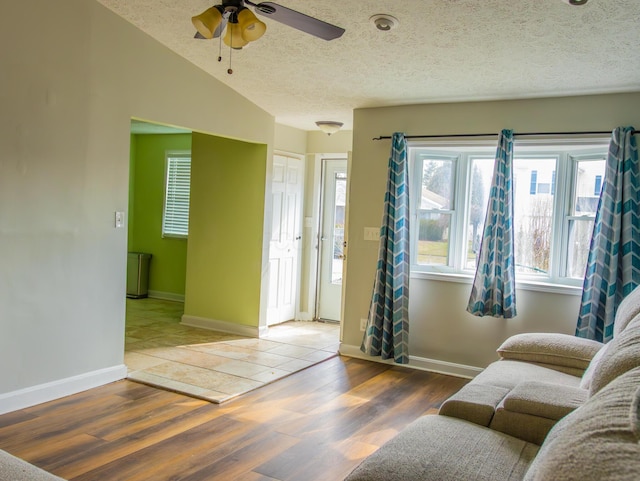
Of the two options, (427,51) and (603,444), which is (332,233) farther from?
(603,444)

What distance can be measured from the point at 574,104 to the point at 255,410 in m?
3.28

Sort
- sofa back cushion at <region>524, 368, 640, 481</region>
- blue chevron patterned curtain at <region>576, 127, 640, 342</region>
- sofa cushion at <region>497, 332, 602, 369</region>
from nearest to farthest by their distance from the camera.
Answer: sofa back cushion at <region>524, 368, 640, 481</region> < sofa cushion at <region>497, 332, 602, 369</region> < blue chevron patterned curtain at <region>576, 127, 640, 342</region>

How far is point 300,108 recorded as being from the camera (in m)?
5.45

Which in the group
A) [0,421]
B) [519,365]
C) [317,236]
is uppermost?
[317,236]

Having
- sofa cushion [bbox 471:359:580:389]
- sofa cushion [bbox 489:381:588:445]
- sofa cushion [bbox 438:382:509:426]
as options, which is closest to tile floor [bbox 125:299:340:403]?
sofa cushion [bbox 471:359:580:389]

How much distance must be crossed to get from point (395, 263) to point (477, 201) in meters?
0.91

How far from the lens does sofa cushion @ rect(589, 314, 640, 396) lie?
4.83ft

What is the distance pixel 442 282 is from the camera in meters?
4.81

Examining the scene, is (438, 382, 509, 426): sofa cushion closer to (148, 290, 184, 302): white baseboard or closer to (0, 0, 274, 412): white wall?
(0, 0, 274, 412): white wall

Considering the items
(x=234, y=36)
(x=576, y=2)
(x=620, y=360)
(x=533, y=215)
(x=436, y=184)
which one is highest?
(x=576, y=2)

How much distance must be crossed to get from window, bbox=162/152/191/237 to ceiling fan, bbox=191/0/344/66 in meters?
5.06

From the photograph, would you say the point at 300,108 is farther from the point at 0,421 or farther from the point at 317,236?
the point at 0,421

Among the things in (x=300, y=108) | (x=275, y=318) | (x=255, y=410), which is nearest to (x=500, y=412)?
(x=255, y=410)

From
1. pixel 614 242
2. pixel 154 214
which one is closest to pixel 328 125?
→ pixel 614 242
